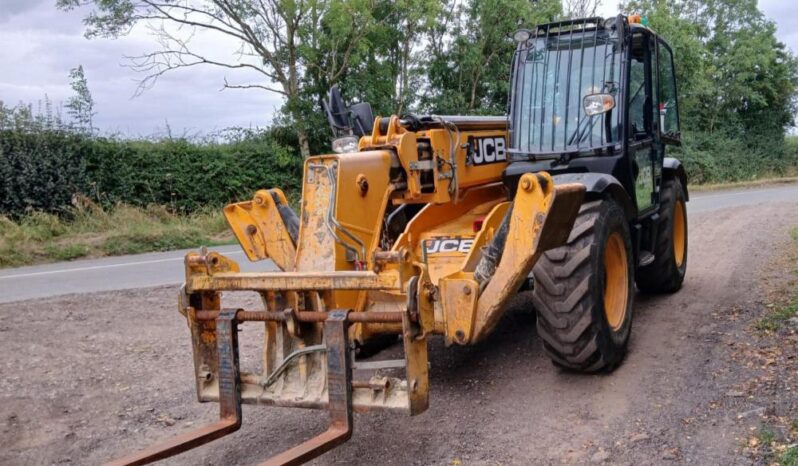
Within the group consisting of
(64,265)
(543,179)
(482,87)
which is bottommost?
(64,265)

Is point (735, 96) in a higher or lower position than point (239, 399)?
higher

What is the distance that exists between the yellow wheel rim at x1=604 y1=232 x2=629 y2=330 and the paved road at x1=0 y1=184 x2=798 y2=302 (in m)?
5.91

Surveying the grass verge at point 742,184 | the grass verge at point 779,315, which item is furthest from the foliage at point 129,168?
the grass verge at point 742,184

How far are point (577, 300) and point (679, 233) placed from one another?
12.4ft

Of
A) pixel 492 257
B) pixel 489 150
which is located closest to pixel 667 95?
pixel 489 150

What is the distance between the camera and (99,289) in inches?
359

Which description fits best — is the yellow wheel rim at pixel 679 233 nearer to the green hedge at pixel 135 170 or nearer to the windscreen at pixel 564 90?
the windscreen at pixel 564 90

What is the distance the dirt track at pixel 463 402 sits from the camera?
4.10m

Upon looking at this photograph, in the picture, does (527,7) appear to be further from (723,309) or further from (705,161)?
(723,309)

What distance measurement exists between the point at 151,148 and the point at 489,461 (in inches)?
569

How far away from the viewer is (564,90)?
6.00 metres

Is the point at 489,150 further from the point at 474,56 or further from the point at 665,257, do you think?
the point at 474,56

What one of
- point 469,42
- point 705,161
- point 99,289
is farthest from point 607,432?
point 705,161

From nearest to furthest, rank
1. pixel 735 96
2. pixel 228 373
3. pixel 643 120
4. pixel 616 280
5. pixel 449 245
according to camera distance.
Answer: pixel 228 373, pixel 449 245, pixel 616 280, pixel 643 120, pixel 735 96
